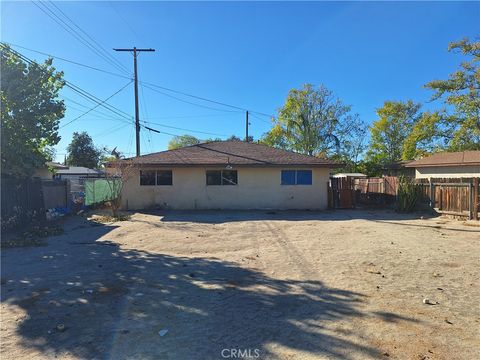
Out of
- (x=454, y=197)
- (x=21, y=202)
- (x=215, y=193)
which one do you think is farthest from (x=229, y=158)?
(x=454, y=197)

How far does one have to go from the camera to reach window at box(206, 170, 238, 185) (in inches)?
758

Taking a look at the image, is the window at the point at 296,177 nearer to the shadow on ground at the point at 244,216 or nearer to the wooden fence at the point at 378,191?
the shadow on ground at the point at 244,216

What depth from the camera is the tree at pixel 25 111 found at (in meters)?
11.9

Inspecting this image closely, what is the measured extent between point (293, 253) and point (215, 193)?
11233mm

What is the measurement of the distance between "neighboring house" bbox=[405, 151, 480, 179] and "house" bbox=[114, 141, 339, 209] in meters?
8.41

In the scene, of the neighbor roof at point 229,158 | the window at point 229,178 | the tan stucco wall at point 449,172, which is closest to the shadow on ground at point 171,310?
the neighbor roof at point 229,158

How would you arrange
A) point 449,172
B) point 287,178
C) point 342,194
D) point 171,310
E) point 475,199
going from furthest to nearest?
point 449,172, point 342,194, point 287,178, point 475,199, point 171,310

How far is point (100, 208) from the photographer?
1959 cm

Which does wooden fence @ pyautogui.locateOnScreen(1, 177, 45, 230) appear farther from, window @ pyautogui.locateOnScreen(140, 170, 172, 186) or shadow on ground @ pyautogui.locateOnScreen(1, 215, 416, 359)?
window @ pyautogui.locateOnScreen(140, 170, 172, 186)

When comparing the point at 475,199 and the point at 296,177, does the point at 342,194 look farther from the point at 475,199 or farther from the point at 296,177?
the point at 475,199

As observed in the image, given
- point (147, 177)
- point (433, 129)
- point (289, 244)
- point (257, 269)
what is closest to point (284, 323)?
point (257, 269)

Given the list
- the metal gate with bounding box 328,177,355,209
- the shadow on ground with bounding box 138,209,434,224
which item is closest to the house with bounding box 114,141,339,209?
the metal gate with bounding box 328,177,355,209

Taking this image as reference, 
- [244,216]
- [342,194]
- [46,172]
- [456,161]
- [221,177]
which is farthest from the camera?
[456,161]

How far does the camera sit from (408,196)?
17516 millimetres
